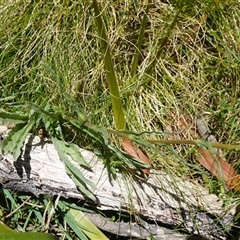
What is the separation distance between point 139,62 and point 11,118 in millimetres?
505

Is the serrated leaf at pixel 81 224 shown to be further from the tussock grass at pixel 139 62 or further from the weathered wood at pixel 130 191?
the tussock grass at pixel 139 62

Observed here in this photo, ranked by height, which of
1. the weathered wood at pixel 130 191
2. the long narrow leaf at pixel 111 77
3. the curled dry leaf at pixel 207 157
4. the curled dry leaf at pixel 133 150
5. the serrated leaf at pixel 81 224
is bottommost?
the serrated leaf at pixel 81 224

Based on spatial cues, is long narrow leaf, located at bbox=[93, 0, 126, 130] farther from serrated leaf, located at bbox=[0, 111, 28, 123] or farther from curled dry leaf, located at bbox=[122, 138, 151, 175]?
serrated leaf, located at bbox=[0, 111, 28, 123]

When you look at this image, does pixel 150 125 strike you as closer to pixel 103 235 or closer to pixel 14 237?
pixel 103 235

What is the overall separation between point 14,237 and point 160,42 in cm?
83

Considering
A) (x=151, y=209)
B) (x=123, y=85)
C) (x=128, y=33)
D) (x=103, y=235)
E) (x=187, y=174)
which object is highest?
(x=128, y=33)

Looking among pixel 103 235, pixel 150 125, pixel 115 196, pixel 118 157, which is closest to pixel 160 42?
pixel 150 125

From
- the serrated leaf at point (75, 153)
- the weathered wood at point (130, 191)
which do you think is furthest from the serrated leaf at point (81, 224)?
the serrated leaf at point (75, 153)

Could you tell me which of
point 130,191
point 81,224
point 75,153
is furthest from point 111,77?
point 81,224

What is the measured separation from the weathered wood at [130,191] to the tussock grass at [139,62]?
0.51 ft

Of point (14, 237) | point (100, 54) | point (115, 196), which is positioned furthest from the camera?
point (100, 54)

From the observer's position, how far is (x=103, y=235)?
170cm

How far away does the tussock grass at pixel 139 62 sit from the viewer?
71.7 inches

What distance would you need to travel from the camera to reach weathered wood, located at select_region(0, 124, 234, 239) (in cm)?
166
